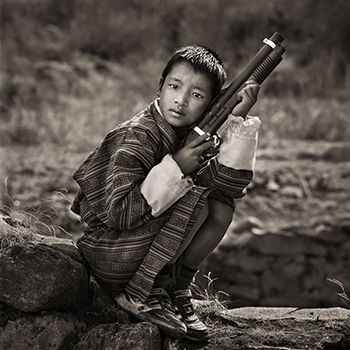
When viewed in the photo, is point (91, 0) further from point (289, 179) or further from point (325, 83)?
point (289, 179)

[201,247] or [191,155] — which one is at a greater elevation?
[191,155]

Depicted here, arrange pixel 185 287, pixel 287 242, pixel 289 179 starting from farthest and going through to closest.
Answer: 1. pixel 289 179
2. pixel 287 242
3. pixel 185 287

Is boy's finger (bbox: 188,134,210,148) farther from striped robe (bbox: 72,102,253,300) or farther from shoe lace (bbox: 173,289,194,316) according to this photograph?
shoe lace (bbox: 173,289,194,316)

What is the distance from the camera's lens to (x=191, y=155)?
2.36m

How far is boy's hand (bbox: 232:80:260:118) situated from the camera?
2420 mm

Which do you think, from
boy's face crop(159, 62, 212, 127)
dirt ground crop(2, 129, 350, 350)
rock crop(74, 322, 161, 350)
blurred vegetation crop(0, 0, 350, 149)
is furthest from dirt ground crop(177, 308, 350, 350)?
blurred vegetation crop(0, 0, 350, 149)

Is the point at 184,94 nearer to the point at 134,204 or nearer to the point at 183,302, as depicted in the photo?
the point at 134,204

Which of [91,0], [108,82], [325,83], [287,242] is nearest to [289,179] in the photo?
[287,242]

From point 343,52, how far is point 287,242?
16.1ft

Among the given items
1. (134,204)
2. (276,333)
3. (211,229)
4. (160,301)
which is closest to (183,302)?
(160,301)

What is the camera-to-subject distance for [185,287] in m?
2.66

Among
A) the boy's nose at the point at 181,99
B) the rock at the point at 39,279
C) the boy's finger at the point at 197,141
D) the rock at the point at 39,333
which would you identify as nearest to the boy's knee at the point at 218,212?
the boy's finger at the point at 197,141

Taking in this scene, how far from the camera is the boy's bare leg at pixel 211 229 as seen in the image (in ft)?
8.37

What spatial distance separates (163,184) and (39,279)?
62 centimetres
